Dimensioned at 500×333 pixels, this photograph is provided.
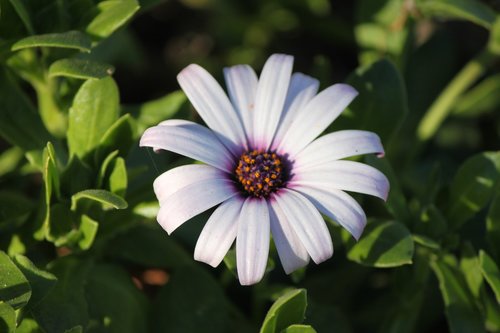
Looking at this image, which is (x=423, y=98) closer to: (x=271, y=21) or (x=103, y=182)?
(x=271, y=21)

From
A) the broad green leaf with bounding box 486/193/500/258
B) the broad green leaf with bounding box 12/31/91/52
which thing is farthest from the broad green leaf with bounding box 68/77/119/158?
the broad green leaf with bounding box 486/193/500/258

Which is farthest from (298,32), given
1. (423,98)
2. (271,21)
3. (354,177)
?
(354,177)

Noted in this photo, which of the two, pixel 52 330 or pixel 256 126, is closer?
pixel 52 330

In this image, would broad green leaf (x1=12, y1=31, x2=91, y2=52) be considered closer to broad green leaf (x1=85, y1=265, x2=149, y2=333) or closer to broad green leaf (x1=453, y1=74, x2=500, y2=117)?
broad green leaf (x1=85, y1=265, x2=149, y2=333)

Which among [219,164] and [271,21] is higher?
[219,164]

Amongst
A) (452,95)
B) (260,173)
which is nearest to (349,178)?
(260,173)

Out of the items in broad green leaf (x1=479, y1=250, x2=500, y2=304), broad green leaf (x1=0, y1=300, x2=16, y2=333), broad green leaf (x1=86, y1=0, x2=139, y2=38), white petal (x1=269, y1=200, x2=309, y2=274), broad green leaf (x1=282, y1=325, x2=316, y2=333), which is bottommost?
broad green leaf (x1=479, y1=250, x2=500, y2=304)
